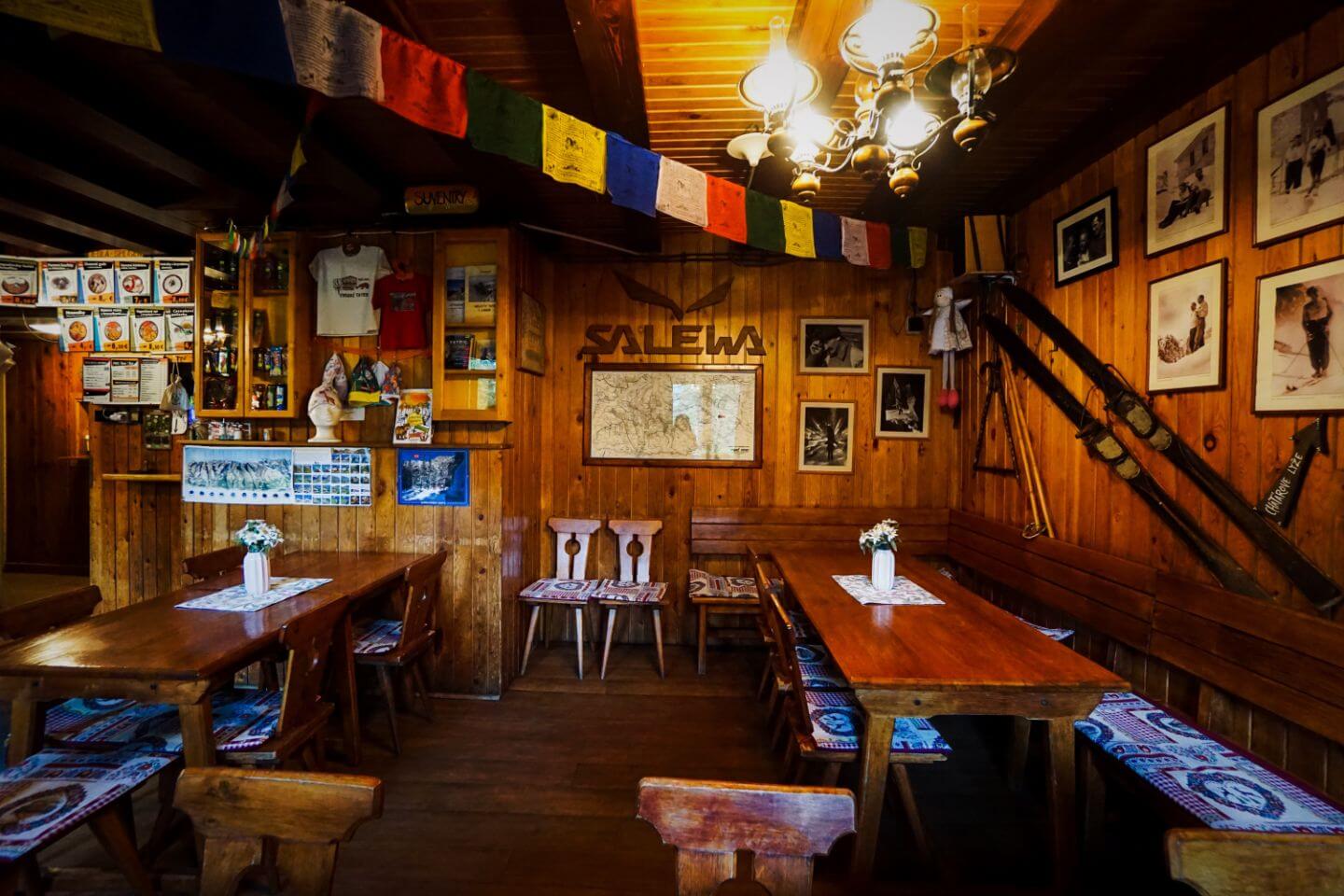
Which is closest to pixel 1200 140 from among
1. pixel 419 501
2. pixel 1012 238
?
pixel 1012 238

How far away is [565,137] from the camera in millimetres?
2057

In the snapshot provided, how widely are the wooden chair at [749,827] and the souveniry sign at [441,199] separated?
3.17 metres

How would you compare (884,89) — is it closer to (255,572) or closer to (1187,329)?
(1187,329)

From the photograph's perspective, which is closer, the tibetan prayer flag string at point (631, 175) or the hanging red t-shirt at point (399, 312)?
the tibetan prayer flag string at point (631, 175)

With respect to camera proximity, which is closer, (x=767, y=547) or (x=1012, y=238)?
(x=1012, y=238)

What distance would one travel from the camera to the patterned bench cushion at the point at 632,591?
3.53 metres

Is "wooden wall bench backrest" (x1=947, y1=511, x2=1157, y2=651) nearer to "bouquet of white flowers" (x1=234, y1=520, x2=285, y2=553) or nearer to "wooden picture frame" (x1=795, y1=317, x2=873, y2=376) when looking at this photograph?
"wooden picture frame" (x1=795, y1=317, x2=873, y2=376)

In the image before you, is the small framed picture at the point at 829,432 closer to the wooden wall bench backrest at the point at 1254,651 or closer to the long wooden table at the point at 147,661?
the wooden wall bench backrest at the point at 1254,651

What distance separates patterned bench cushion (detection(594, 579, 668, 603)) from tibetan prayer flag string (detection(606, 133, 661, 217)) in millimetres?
2341

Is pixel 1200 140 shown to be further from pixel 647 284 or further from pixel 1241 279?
pixel 647 284

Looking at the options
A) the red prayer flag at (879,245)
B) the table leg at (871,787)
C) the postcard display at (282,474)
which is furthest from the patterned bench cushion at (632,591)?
the red prayer flag at (879,245)

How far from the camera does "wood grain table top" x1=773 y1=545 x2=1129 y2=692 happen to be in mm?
1684

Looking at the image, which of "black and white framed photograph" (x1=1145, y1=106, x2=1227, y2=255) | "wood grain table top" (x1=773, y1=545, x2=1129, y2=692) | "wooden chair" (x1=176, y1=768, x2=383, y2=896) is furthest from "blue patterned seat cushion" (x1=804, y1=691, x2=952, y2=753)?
"black and white framed photograph" (x1=1145, y1=106, x2=1227, y2=255)

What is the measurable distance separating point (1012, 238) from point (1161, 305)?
129cm
